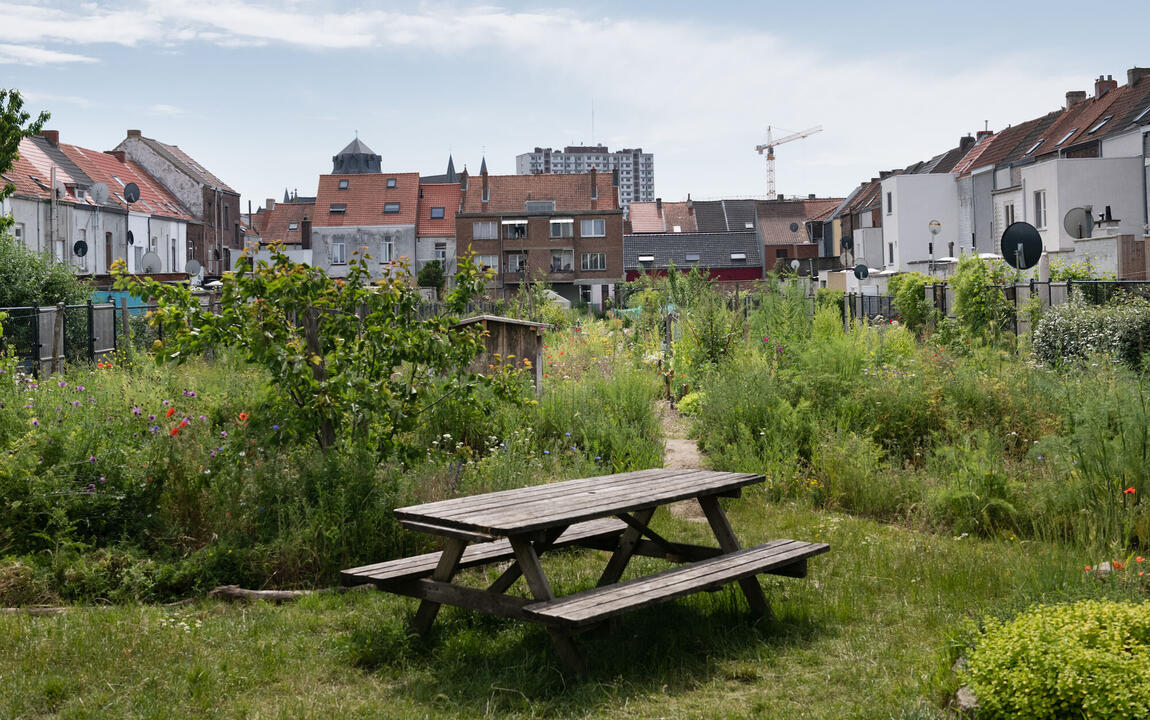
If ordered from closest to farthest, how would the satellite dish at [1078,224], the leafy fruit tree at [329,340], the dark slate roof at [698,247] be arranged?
the leafy fruit tree at [329,340], the satellite dish at [1078,224], the dark slate roof at [698,247]

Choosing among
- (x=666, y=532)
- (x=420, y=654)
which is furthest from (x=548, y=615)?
(x=666, y=532)

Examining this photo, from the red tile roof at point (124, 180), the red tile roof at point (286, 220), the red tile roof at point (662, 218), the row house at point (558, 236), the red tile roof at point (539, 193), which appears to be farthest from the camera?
the red tile roof at point (662, 218)

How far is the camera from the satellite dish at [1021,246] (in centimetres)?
1830

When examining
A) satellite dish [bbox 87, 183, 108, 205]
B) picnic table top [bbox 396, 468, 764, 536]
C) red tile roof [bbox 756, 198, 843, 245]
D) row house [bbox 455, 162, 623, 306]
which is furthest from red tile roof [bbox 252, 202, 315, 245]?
picnic table top [bbox 396, 468, 764, 536]

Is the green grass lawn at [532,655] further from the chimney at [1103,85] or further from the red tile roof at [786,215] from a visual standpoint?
the red tile roof at [786,215]

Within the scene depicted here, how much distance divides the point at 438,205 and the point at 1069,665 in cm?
7262

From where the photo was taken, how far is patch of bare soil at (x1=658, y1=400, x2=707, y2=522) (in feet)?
27.7

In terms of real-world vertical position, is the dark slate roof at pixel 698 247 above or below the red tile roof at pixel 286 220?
below

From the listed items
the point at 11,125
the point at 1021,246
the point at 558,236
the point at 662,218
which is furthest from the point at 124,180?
the point at 1021,246

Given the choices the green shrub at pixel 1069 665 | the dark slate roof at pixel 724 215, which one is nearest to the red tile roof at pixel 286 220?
the dark slate roof at pixel 724 215

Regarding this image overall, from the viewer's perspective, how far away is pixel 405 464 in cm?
777

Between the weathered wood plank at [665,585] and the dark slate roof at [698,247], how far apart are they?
2856 inches

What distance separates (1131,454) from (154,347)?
21.4 ft

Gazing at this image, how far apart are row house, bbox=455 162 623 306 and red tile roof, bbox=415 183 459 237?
191 cm
